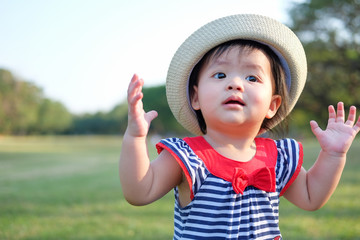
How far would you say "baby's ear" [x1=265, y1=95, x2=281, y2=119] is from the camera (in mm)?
1935

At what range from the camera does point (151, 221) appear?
179 inches

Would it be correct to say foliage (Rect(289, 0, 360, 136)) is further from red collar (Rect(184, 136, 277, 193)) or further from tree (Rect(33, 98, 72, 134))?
tree (Rect(33, 98, 72, 134))

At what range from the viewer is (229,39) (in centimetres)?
177

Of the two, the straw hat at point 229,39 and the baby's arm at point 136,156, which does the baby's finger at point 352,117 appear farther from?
the baby's arm at point 136,156

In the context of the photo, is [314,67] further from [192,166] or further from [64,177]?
[192,166]

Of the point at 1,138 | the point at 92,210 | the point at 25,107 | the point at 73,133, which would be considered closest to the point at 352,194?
the point at 92,210

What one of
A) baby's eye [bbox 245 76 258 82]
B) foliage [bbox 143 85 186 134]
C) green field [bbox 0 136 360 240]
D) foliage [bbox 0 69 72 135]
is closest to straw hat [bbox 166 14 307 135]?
baby's eye [bbox 245 76 258 82]

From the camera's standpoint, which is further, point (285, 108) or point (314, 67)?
point (314, 67)

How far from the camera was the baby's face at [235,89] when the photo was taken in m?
1.68

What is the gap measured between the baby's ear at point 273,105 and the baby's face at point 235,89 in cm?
12

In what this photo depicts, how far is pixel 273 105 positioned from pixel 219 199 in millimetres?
597

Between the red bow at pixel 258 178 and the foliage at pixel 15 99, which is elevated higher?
the foliage at pixel 15 99

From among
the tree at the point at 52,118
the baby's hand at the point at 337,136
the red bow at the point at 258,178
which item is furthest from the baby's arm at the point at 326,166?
the tree at the point at 52,118

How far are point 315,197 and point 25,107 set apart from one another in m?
33.9
